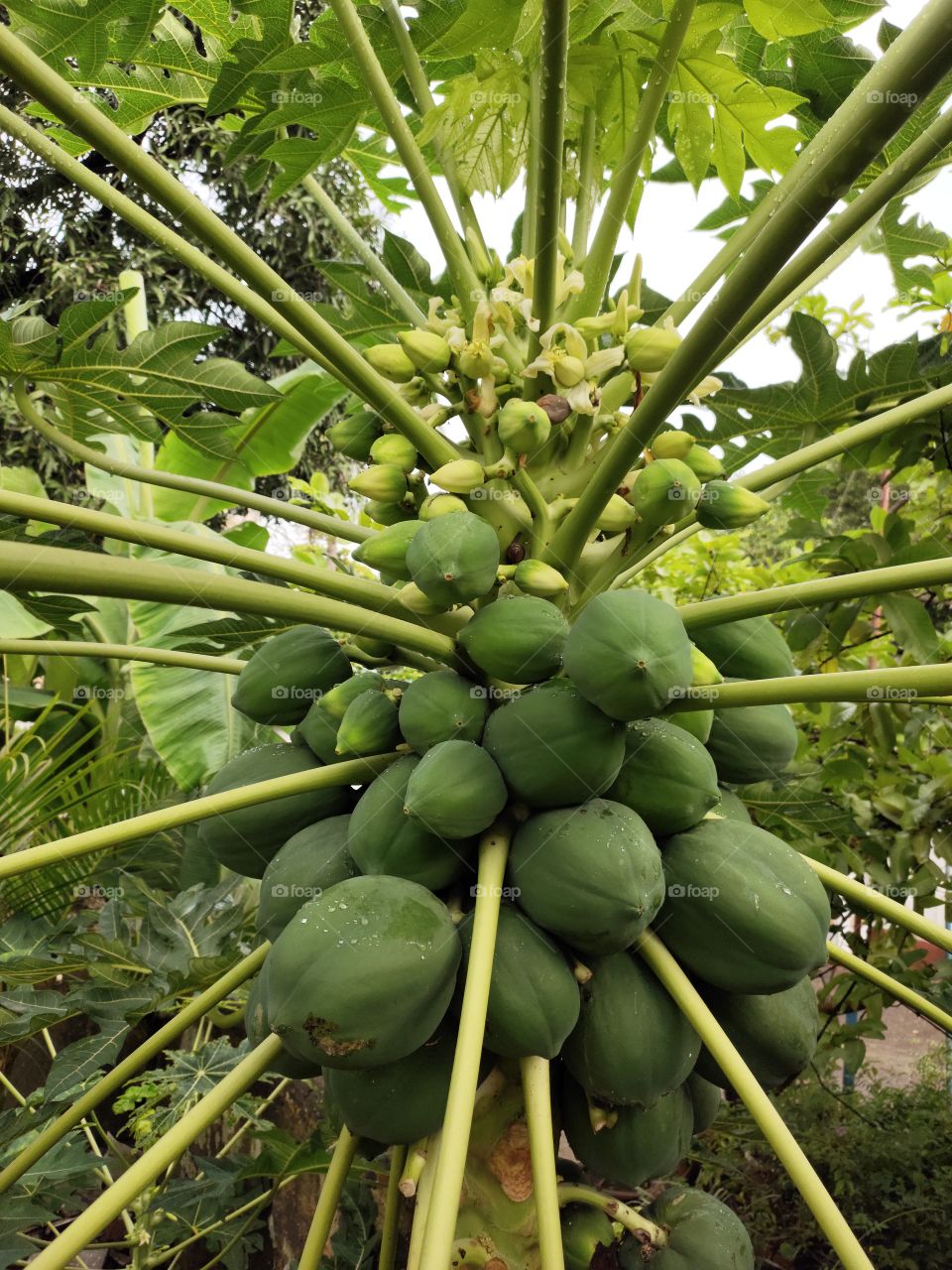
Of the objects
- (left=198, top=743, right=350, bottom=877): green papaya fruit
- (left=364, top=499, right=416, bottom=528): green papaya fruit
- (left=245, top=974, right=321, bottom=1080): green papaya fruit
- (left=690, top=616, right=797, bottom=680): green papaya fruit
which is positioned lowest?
(left=245, top=974, right=321, bottom=1080): green papaya fruit

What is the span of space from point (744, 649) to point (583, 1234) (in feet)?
2.95

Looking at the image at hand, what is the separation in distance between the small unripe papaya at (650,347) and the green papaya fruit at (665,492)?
0.22 metres

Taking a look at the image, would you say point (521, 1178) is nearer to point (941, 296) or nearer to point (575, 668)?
point (575, 668)

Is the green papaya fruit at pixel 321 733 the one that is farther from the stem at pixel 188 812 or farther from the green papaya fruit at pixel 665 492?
the green papaya fruit at pixel 665 492

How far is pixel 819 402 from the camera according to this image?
6.19 ft

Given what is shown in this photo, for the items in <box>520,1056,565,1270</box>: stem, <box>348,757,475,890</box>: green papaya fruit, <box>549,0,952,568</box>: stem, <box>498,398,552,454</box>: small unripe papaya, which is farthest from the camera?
<box>498,398,552,454</box>: small unripe papaya

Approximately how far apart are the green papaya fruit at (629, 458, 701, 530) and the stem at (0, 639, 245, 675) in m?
0.85

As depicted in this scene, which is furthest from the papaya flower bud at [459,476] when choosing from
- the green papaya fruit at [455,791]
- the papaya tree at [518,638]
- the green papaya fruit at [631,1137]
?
the green papaya fruit at [631,1137]

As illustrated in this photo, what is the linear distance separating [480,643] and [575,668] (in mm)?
192

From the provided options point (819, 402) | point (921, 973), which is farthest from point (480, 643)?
point (921, 973)

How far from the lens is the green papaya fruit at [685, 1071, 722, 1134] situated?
139 cm

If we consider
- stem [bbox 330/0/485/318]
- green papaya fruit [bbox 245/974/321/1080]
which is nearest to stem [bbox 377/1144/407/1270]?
green papaya fruit [bbox 245/974/321/1080]

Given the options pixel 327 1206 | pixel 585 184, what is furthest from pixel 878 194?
pixel 327 1206

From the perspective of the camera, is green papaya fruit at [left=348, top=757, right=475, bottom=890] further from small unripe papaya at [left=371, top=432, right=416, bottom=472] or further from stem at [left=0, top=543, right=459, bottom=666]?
small unripe papaya at [left=371, top=432, right=416, bottom=472]
